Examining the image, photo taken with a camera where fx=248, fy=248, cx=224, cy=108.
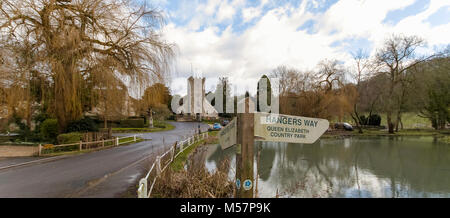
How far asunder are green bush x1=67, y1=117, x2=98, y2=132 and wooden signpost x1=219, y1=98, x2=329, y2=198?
1452 cm

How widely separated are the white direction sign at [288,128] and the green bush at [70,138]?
13.7m

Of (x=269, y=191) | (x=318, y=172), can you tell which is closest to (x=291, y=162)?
(x=318, y=172)

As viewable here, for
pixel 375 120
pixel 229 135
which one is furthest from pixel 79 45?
pixel 375 120

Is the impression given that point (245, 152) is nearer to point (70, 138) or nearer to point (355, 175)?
point (355, 175)

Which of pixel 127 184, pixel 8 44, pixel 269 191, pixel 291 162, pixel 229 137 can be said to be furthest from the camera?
pixel 291 162

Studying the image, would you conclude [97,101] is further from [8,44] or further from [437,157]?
[437,157]

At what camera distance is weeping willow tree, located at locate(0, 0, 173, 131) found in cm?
1162

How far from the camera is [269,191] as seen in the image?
7.10 m

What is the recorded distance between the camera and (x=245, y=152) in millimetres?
2646

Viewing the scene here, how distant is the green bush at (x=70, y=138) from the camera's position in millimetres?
13305

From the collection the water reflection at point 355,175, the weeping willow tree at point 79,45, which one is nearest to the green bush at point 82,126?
the weeping willow tree at point 79,45

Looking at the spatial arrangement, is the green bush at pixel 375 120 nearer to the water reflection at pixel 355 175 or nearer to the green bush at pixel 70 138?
the water reflection at pixel 355 175

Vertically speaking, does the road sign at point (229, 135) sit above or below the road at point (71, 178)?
above

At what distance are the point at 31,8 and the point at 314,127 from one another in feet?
48.0
